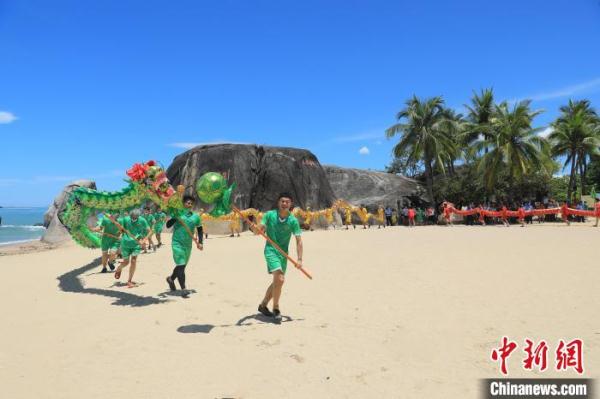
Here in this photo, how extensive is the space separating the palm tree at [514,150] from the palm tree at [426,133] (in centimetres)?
356

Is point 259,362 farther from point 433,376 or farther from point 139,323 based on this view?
point 139,323

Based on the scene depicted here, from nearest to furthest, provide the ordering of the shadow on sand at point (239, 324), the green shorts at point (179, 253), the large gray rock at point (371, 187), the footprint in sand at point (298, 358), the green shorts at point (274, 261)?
the footprint in sand at point (298, 358) → the shadow on sand at point (239, 324) → the green shorts at point (274, 261) → the green shorts at point (179, 253) → the large gray rock at point (371, 187)

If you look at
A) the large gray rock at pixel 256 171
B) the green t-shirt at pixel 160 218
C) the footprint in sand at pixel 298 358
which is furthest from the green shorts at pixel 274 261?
the large gray rock at pixel 256 171

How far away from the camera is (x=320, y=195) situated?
2922 cm

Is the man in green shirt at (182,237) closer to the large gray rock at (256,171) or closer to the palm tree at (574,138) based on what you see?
the large gray rock at (256,171)

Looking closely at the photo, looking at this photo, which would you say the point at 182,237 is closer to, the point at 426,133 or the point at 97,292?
the point at 97,292

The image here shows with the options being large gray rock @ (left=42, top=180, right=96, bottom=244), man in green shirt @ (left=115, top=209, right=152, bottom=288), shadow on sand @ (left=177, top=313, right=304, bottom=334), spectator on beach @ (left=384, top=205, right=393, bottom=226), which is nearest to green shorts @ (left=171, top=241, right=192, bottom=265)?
man in green shirt @ (left=115, top=209, right=152, bottom=288)

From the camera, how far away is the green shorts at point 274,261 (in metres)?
5.78

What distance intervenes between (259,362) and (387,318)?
2150mm

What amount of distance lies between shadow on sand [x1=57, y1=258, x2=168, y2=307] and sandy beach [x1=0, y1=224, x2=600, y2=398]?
0.05 meters

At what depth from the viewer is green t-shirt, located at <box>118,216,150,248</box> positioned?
8.49m

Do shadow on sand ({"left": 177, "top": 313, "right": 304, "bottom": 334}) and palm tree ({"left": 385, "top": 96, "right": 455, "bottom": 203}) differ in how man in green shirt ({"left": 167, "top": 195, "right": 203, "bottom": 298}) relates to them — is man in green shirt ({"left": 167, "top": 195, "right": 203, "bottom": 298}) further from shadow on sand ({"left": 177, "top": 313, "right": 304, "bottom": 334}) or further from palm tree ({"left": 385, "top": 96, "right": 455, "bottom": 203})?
palm tree ({"left": 385, "top": 96, "right": 455, "bottom": 203})

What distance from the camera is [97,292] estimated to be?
8219mm

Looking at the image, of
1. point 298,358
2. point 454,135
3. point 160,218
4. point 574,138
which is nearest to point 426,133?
point 454,135
